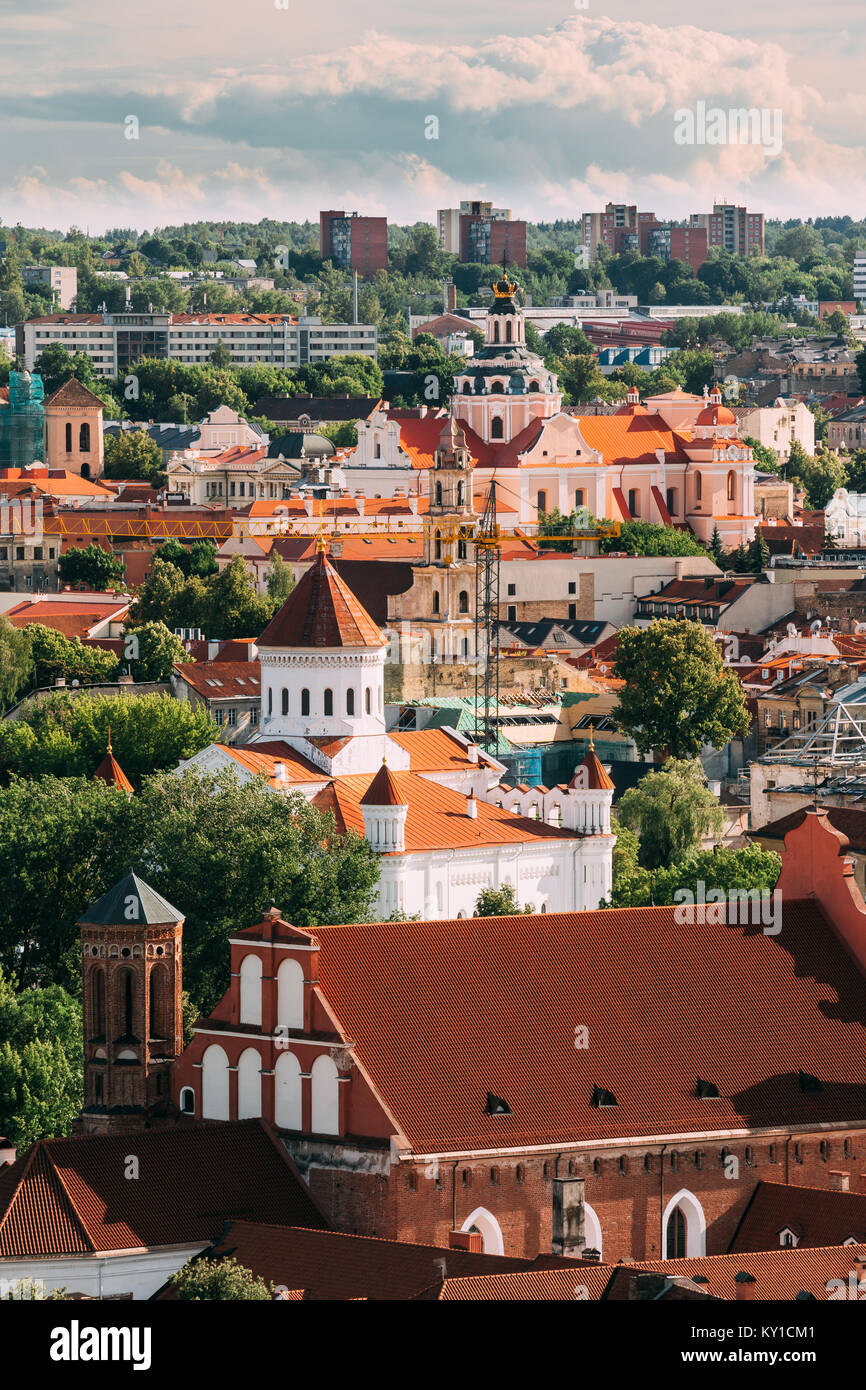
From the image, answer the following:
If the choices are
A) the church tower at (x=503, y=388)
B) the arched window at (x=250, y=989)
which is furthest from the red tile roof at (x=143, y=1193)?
the church tower at (x=503, y=388)

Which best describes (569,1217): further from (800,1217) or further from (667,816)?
(667,816)

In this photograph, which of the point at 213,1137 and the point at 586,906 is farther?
the point at 586,906

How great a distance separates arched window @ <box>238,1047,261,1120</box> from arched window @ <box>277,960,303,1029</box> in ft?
2.30

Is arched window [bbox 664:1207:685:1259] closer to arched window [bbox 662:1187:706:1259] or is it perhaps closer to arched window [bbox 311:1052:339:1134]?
arched window [bbox 662:1187:706:1259]

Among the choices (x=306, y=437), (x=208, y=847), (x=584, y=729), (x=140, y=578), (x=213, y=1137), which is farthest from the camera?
(x=306, y=437)

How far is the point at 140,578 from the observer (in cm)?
14012

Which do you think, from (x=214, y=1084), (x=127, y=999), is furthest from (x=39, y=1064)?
(x=214, y=1084)

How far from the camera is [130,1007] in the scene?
47844 millimetres

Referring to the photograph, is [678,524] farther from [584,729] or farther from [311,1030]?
[311,1030]

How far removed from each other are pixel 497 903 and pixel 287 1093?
21.9 metres

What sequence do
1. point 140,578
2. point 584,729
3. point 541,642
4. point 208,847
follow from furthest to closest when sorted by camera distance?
point 140,578, point 541,642, point 584,729, point 208,847
